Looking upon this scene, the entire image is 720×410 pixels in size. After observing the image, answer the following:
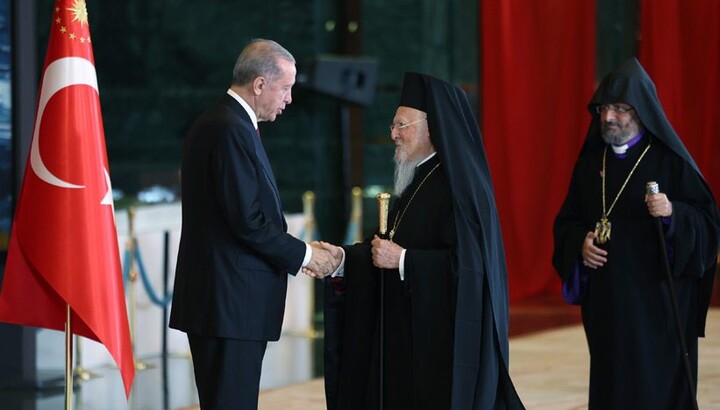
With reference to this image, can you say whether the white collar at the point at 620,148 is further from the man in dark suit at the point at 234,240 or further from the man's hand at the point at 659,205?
the man in dark suit at the point at 234,240

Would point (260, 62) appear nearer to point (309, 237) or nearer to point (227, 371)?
point (227, 371)

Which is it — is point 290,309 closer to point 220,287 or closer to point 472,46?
point 472,46

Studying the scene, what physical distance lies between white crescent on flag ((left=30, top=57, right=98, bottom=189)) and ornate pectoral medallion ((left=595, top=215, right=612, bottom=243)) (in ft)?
8.08

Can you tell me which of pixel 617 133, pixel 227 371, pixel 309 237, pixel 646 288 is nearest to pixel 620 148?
pixel 617 133

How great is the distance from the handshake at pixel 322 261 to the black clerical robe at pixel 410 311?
0.50 ft

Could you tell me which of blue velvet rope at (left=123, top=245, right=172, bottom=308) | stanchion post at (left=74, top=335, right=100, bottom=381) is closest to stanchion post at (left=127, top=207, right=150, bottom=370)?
blue velvet rope at (left=123, top=245, right=172, bottom=308)

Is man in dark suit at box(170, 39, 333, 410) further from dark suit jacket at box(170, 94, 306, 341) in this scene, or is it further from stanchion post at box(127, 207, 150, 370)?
stanchion post at box(127, 207, 150, 370)

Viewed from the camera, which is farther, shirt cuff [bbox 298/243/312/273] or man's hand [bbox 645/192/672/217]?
man's hand [bbox 645/192/672/217]

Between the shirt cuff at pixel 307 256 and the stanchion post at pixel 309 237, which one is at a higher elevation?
the shirt cuff at pixel 307 256

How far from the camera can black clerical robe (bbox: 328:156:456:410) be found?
5141 mm

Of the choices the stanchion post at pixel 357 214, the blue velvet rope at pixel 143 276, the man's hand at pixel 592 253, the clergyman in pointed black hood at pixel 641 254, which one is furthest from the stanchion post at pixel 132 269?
the man's hand at pixel 592 253

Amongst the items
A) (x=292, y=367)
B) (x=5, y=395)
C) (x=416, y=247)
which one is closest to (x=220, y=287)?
(x=416, y=247)

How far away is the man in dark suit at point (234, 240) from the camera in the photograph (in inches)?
194

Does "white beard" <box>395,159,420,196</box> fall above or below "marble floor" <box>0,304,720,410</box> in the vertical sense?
above
